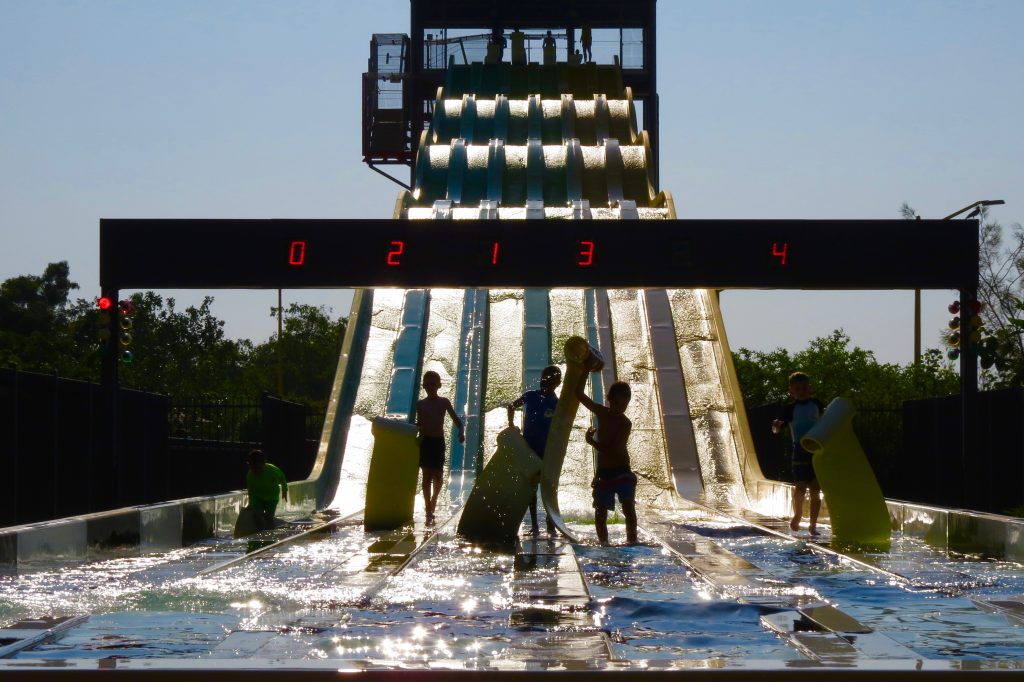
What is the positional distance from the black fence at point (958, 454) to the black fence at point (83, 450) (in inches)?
414

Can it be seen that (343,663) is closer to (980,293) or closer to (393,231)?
(393,231)

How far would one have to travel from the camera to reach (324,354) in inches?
4097

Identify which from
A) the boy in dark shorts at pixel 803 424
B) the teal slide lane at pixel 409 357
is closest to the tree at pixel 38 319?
the teal slide lane at pixel 409 357

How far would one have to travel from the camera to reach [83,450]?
18.1 metres

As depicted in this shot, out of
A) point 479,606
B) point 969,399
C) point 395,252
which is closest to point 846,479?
point 969,399

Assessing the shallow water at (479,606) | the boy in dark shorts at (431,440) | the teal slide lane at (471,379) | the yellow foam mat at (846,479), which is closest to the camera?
the shallow water at (479,606)

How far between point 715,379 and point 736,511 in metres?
7.83

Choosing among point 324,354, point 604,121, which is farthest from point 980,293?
point 324,354

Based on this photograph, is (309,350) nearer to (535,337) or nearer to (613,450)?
(535,337)

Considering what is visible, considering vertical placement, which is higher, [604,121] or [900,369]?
[604,121]

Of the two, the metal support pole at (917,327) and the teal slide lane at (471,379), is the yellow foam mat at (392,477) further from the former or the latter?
the metal support pole at (917,327)

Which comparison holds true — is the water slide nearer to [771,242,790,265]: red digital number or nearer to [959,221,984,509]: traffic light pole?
[771,242,790,265]: red digital number

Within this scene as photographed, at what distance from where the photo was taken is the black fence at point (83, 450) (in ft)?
51.1

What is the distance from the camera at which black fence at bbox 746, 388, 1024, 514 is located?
63.9 feet
